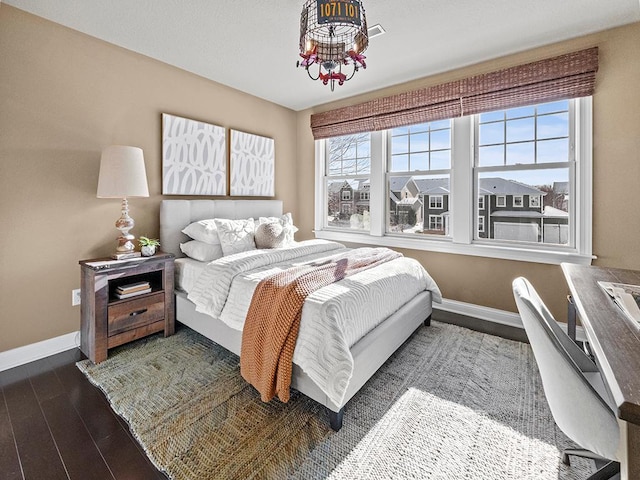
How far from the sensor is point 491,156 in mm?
3104

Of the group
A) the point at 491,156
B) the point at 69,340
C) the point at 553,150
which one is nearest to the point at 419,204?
the point at 491,156

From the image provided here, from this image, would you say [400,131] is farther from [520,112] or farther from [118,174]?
[118,174]

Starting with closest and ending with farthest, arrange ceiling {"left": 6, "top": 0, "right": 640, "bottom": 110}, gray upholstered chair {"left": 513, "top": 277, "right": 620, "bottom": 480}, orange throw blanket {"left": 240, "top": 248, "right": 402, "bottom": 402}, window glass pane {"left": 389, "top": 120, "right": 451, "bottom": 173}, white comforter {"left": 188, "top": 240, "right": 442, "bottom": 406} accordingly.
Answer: gray upholstered chair {"left": 513, "top": 277, "right": 620, "bottom": 480} → white comforter {"left": 188, "top": 240, "right": 442, "bottom": 406} → orange throw blanket {"left": 240, "top": 248, "right": 402, "bottom": 402} → ceiling {"left": 6, "top": 0, "right": 640, "bottom": 110} → window glass pane {"left": 389, "top": 120, "right": 451, "bottom": 173}

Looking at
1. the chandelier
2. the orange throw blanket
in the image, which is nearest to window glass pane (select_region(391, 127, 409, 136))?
the chandelier

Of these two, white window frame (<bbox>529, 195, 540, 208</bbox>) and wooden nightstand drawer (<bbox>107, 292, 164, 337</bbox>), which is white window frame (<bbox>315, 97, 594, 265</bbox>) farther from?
wooden nightstand drawer (<bbox>107, 292, 164, 337</bbox>)

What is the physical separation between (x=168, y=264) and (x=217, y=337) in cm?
83

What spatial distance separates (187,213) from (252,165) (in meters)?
1.12

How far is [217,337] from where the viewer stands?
2357 mm

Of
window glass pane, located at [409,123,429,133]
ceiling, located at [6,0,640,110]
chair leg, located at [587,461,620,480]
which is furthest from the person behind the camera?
window glass pane, located at [409,123,429,133]

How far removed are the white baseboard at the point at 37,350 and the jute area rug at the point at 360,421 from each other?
1.34 feet

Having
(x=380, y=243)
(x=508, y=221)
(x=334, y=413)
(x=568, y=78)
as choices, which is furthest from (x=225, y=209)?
(x=568, y=78)

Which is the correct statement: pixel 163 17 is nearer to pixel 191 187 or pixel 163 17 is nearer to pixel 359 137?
pixel 191 187

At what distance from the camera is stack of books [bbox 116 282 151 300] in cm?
243

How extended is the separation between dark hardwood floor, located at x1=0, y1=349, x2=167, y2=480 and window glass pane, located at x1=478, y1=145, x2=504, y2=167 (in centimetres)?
347
